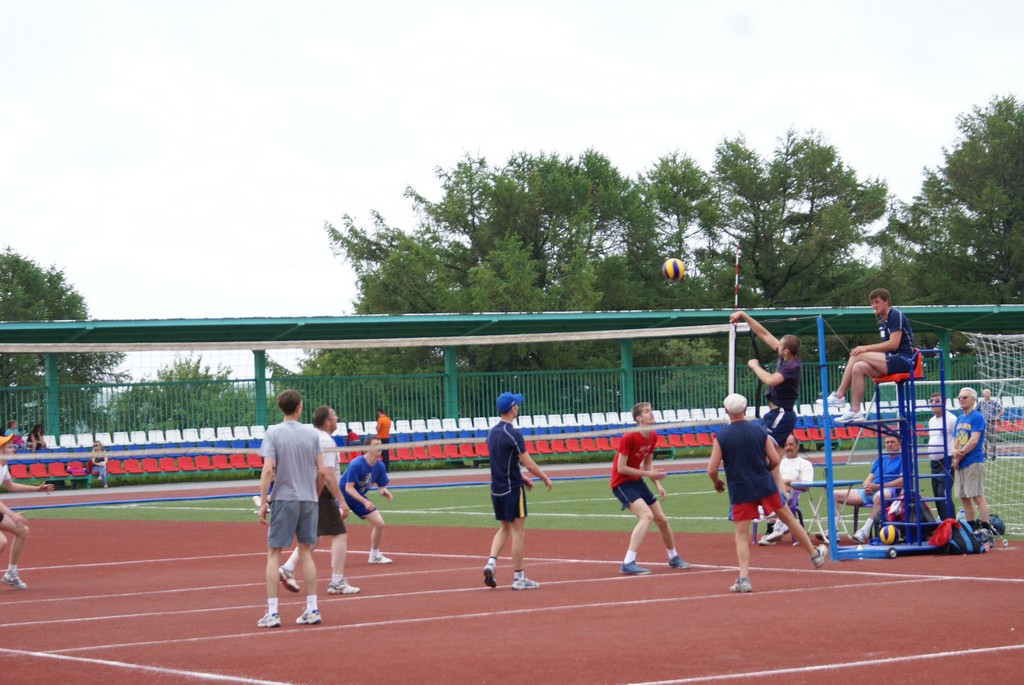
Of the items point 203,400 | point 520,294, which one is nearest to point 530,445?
point 203,400

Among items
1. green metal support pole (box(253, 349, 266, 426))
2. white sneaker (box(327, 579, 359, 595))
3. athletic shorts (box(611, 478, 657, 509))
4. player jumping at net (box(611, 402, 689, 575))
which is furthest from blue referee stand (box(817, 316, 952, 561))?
green metal support pole (box(253, 349, 266, 426))

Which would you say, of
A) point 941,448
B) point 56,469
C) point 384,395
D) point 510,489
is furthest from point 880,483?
point 384,395

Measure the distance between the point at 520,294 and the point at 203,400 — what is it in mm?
22335

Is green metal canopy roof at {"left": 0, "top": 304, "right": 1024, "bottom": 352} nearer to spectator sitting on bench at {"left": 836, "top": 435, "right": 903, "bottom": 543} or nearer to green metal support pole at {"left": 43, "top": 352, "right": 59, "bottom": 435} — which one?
green metal support pole at {"left": 43, "top": 352, "right": 59, "bottom": 435}

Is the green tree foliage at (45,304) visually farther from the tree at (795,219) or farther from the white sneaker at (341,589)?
the white sneaker at (341,589)

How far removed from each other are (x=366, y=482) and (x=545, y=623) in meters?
5.62

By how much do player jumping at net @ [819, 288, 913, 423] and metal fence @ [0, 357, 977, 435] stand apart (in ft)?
69.7

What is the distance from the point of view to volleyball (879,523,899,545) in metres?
14.9

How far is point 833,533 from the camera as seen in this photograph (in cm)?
1423

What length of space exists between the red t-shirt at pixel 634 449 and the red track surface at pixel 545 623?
103 cm

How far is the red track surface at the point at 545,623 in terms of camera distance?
8398 mm

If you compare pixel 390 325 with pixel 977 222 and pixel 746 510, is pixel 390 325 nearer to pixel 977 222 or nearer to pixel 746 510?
pixel 746 510

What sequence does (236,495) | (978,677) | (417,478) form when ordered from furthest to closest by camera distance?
(417,478) → (236,495) → (978,677)

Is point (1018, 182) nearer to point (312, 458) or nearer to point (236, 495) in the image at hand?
point (236, 495)
